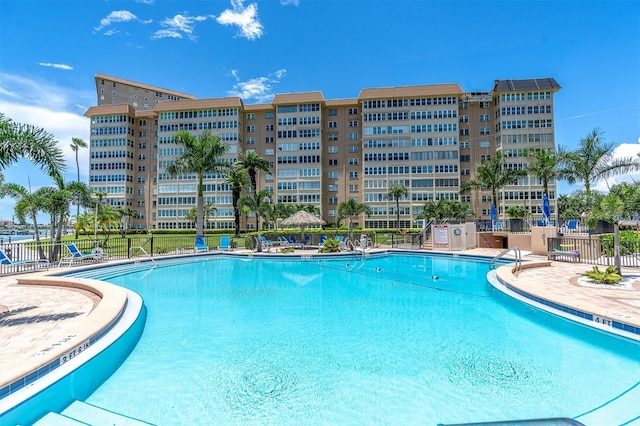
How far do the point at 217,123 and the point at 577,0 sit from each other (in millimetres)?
53083

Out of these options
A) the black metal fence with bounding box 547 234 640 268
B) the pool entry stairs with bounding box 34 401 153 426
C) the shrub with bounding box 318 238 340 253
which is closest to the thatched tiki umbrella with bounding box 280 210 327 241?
the shrub with bounding box 318 238 340 253

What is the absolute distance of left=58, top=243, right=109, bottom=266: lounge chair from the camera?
16.2 metres

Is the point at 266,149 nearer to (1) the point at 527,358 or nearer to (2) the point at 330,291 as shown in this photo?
(2) the point at 330,291

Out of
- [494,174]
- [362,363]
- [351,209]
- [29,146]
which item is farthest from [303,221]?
[494,174]

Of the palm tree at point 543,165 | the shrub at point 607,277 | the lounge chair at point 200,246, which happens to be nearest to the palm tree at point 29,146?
the shrub at point 607,277

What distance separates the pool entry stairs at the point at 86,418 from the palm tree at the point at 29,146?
5.08 m

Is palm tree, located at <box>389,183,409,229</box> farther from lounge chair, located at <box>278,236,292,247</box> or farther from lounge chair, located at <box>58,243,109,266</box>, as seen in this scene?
lounge chair, located at <box>58,243,109,266</box>

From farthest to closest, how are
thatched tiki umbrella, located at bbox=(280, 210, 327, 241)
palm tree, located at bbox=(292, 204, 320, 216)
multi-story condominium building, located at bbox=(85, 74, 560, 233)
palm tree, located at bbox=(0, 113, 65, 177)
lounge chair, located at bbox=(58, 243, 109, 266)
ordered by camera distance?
multi-story condominium building, located at bbox=(85, 74, 560, 233), palm tree, located at bbox=(292, 204, 320, 216), thatched tiki umbrella, located at bbox=(280, 210, 327, 241), lounge chair, located at bbox=(58, 243, 109, 266), palm tree, located at bbox=(0, 113, 65, 177)

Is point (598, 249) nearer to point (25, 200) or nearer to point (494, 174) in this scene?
point (494, 174)

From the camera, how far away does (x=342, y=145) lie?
57.9 meters

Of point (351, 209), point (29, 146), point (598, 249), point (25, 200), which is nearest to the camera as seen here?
point (29, 146)

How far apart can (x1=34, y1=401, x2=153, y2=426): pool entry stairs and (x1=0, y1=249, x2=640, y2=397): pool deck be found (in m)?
0.67

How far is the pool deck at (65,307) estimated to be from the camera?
16.4ft

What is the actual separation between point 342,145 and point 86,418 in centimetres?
5615
